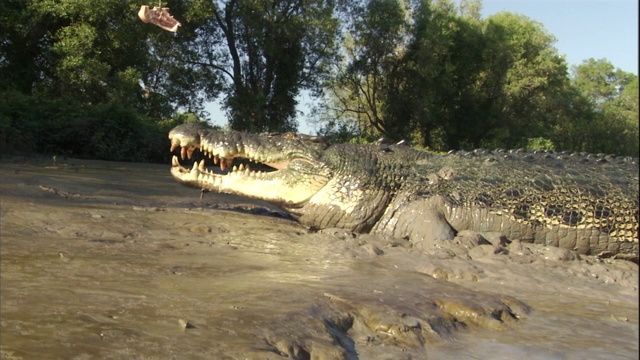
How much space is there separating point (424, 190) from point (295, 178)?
1.38 meters

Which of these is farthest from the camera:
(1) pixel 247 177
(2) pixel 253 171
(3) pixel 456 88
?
(3) pixel 456 88

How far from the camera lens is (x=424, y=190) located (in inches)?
270

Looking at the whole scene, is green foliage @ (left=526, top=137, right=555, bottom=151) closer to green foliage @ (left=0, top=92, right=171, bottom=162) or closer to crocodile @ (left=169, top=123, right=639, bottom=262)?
green foliage @ (left=0, top=92, right=171, bottom=162)

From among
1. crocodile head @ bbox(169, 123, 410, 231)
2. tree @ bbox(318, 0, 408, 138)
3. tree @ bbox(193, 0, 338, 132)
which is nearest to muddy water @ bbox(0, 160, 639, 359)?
crocodile head @ bbox(169, 123, 410, 231)

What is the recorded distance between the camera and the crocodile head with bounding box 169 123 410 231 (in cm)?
677

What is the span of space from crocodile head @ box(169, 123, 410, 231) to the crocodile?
11 mm

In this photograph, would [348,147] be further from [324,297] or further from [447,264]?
[324,297]

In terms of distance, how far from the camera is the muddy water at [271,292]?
285 cm

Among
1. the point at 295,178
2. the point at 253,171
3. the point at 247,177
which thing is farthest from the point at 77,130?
the point at 295,178

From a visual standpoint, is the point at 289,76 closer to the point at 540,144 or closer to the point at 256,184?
the point at 540,144

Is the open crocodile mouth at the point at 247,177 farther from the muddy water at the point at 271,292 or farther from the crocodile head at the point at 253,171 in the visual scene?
the muddy water at the point at 271,292

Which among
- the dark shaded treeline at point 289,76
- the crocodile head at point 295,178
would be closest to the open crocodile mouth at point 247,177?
the crocodile head at point 295,178

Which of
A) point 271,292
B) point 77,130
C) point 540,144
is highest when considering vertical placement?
point 540,144

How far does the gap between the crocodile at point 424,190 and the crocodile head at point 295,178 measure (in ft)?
0.04
